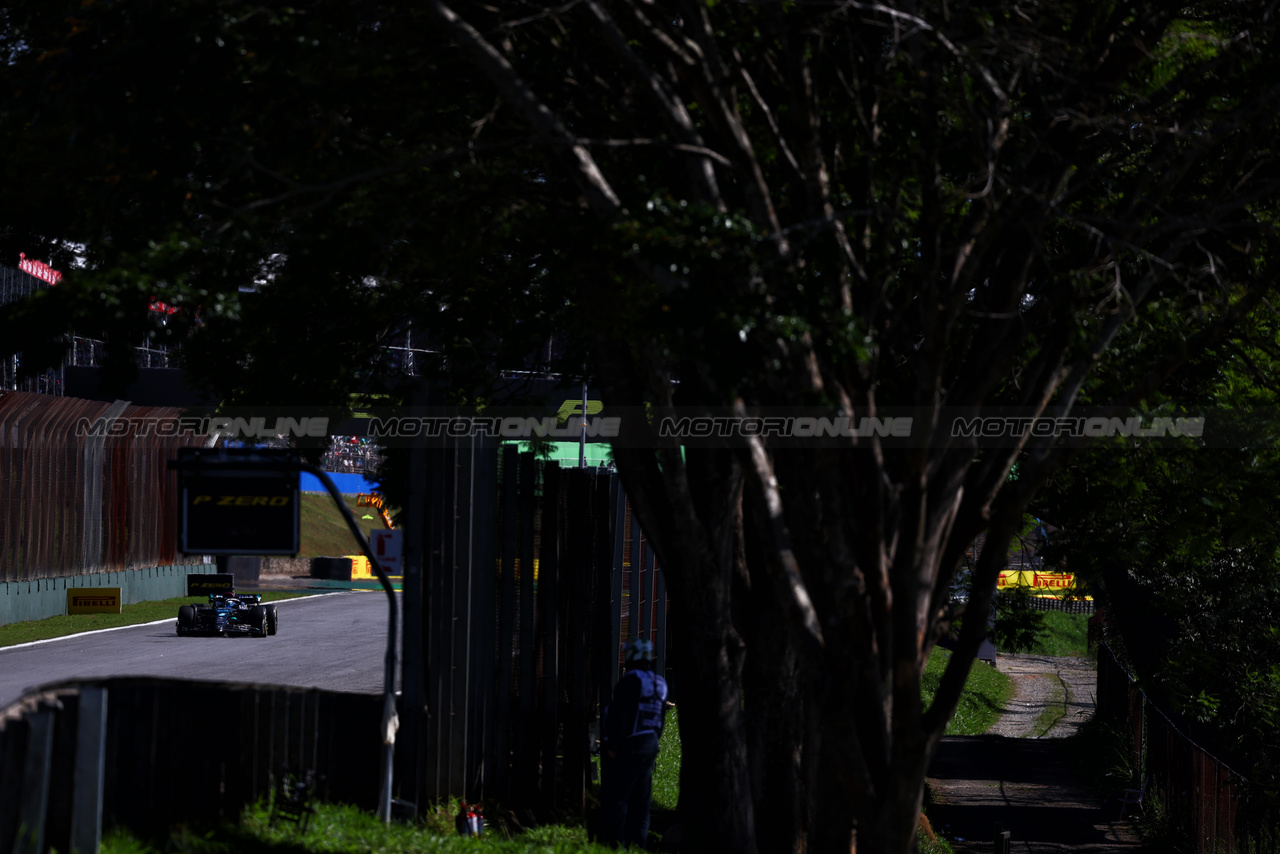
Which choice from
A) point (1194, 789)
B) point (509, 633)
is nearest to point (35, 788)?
point (509, 633)

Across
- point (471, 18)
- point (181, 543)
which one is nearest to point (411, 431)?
point (181, 543)

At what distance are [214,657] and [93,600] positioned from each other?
39.7 ft

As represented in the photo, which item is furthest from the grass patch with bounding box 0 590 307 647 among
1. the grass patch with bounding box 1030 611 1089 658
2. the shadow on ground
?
the grass patch with bounding box 1030 611 1089 658

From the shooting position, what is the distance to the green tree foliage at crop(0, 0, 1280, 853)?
780cm

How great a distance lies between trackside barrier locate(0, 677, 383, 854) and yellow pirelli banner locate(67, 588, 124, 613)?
26.5m

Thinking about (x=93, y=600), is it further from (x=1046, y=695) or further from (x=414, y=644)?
(x=1046, y=695)

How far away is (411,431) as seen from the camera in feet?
34.1

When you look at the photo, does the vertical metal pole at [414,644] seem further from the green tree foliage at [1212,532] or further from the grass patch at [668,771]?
the green tree foliage at [1212,532]

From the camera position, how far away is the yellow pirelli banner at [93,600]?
33344 millimetres

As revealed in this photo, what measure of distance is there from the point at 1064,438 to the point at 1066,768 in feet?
64.9

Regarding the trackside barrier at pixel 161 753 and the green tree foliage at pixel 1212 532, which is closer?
the trackside barrier at pixel 161 753

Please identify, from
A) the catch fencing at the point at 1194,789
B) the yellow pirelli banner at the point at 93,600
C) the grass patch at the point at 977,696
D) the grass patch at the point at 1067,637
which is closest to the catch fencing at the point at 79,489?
the yellow pirelli banner at the point at 93,600

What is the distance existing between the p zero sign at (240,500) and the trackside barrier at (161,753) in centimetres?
97

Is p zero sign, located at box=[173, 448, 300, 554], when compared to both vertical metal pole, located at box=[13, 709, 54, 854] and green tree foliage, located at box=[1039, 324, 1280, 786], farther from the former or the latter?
green tree foliage, located at box=[1039, 324, 1280, 786]
